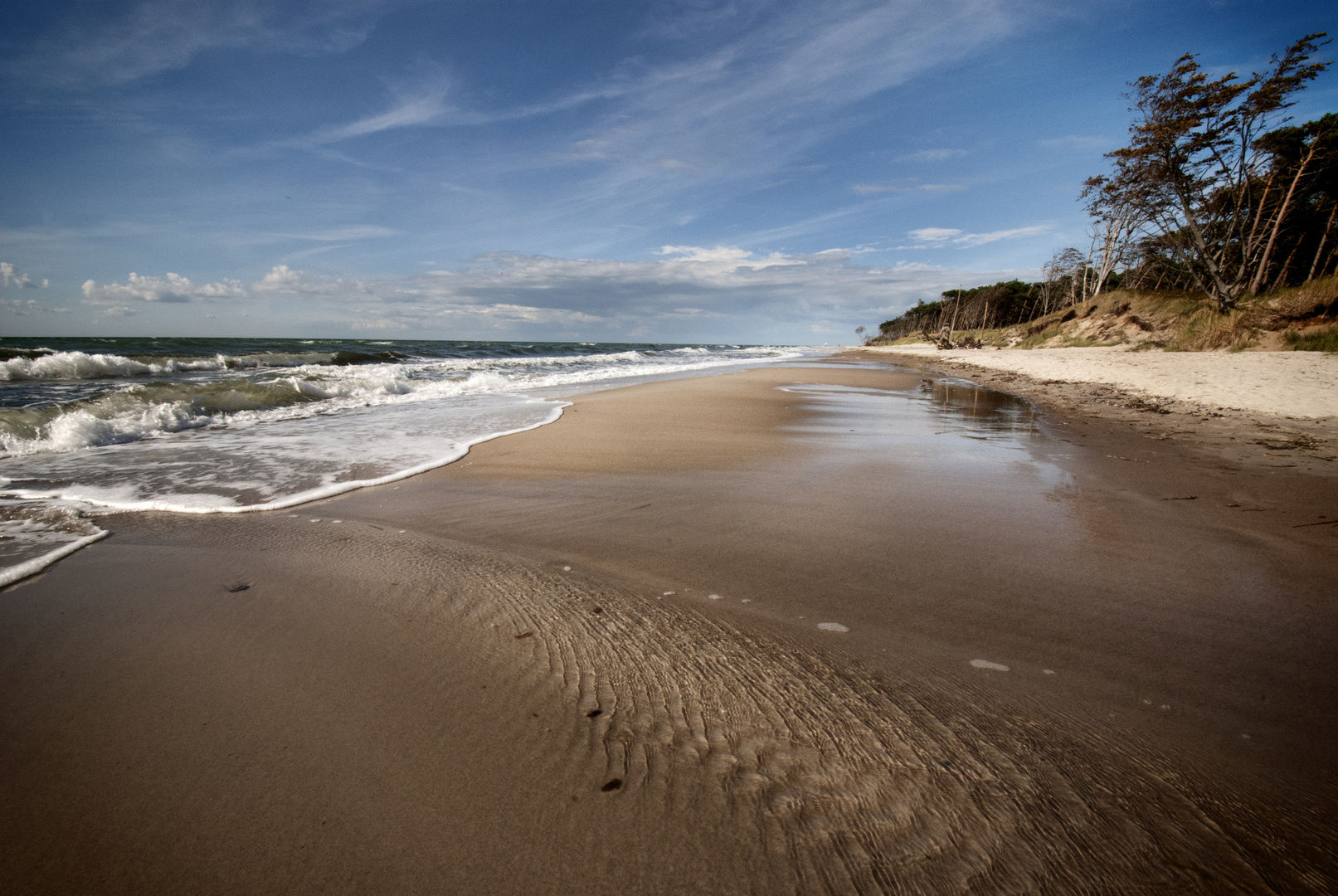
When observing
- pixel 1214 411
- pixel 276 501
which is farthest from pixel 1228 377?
pixel 276 501

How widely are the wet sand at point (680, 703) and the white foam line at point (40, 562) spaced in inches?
5.1

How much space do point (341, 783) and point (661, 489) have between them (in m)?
2.90

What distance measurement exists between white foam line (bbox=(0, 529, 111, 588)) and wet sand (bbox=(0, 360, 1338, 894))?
129 mm

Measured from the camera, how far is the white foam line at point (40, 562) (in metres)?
2.53

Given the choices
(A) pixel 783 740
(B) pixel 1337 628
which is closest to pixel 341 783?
(A) pixel 783 740

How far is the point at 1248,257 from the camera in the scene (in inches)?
728

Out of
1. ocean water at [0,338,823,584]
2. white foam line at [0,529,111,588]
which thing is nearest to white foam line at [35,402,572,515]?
ocean water at [0,338,823,584]

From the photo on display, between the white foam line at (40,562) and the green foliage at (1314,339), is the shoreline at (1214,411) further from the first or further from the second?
the white foam line at (40,562)

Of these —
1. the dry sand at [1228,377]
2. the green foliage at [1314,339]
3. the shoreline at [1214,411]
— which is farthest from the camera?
the green foliage at [1314,339]

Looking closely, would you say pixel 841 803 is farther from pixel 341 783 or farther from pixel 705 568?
pixel 705 568

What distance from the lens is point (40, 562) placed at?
2.70 meters

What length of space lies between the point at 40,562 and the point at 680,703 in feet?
11.4

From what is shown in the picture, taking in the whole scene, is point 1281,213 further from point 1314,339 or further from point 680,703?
point 680,703

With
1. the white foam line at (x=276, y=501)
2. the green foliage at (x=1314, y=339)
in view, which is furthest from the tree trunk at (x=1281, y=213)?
the white foam line at (x=276, y=501)
